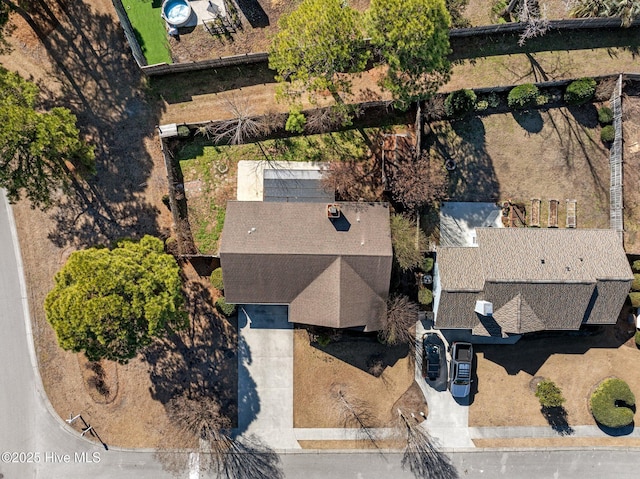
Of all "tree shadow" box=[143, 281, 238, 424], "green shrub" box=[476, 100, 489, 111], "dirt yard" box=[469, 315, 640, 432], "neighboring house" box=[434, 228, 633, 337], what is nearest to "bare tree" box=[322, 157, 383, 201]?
"neighboring house" box=[434, 228, 633, 337]

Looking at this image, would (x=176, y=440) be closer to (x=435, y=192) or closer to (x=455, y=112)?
(x=435, y=192)

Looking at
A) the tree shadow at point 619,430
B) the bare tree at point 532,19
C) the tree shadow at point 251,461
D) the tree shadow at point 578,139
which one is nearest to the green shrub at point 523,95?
the tree shadow at point 578,139

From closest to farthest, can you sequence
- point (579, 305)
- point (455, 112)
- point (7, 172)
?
point (7, 172) → point (579, 305) → point (455, 112)

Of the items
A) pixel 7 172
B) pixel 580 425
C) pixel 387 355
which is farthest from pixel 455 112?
pixel 7 172

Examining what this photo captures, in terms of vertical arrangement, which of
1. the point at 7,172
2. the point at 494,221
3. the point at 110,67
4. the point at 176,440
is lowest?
the point at 176,440

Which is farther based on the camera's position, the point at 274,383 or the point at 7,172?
the point at 274,383
